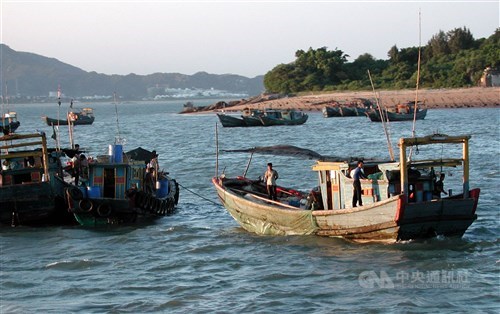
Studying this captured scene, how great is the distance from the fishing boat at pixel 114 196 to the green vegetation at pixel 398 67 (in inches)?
3504

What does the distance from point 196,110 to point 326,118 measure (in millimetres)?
43046

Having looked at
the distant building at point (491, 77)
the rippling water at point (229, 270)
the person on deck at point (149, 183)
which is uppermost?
the distant building at point (491, 77)

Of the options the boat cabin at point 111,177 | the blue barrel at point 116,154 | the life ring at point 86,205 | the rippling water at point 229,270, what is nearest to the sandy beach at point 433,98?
the blue barrel at point 116,154

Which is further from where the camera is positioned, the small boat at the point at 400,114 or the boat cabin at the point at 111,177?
the small boat at the point at 400,114

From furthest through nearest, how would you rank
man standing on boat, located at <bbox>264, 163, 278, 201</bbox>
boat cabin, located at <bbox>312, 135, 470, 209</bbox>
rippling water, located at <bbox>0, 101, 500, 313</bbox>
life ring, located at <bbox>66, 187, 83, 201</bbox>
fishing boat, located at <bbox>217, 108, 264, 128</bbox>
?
fishing boat, located at <bbox>217, 108, 264, 128</bbox> → life ring, located at <bbox>66, 187, 83, 201</bbox> → man standing on boat, located at <bbox>264, 163, 278, 201</bbox> → boat cabin, located at <bbox>312, 135, 470, 209</bbox> → rippling water, located at <bbox>0, 101, 500, 313</bbox>

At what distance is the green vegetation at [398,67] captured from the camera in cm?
11275

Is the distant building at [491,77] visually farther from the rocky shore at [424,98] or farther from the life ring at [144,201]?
the life ring at [144,201]

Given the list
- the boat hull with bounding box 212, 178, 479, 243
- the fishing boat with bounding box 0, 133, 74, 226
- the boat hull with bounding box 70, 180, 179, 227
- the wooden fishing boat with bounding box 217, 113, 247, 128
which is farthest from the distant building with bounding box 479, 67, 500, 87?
the boat hull with bounding box 212, 178, 479, 243

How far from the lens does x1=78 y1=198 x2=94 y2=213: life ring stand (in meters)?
25.2

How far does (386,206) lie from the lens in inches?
790

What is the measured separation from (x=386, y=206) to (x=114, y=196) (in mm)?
9297

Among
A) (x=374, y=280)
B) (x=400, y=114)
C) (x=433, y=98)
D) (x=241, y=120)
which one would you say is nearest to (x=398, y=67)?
(x=433, y=98)

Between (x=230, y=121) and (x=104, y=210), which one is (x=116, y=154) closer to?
(x=104, y=210)

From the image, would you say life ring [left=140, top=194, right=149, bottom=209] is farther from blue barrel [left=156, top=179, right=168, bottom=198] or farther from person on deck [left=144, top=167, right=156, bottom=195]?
blue barrel [left=156, top=179, right=168, bottom=198]
